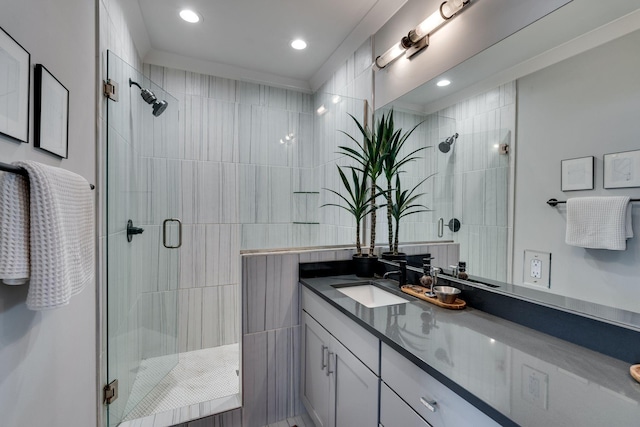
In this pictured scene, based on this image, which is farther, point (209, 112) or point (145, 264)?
point (209, 112)

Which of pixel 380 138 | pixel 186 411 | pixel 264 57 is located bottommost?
pixel 186 411

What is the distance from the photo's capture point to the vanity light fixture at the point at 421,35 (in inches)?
58.1

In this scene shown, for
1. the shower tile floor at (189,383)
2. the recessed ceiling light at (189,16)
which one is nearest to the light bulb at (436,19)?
the recessed ceiling light at (189,16)

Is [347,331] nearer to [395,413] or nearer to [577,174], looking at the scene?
[395,413]

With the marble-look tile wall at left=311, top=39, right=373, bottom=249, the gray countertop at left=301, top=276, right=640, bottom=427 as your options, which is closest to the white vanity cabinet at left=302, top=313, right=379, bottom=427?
the gray countertop at left=301, top=276, right=640, bottom=427

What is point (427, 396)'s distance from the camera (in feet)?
2.64

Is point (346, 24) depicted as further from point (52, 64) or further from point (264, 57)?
point (52, 64)

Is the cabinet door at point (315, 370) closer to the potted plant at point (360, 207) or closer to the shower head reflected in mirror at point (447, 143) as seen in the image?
the potted plant at point (360, 207)

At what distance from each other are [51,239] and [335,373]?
1218 mm

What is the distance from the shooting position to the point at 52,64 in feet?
3.21

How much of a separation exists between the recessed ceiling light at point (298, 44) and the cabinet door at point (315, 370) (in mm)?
2047

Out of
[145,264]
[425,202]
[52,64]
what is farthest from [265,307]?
[52,64]

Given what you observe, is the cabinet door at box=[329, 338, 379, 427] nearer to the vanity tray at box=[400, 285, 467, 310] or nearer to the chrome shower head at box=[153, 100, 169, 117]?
the vanity tray at box=[400, 285, 467, 310]

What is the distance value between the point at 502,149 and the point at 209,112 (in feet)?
7.79
